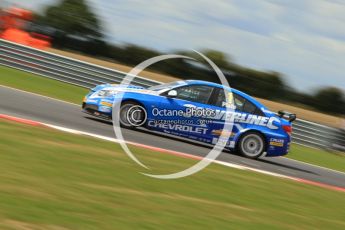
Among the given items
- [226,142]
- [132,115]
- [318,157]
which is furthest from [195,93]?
[318,157]

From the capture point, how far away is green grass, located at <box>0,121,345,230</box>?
5758mm

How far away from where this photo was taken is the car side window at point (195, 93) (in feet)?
44.6

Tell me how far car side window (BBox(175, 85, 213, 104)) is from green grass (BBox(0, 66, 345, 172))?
395cm

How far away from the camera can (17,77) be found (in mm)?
20672

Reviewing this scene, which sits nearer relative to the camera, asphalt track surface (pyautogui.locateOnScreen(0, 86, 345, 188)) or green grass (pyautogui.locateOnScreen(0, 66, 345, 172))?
asphalt track surface (pyautogui.locateOnScreen(0, 86, 345, 188))

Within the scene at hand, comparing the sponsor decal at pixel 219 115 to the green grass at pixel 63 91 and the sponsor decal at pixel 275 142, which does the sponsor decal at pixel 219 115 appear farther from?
the green grass at pixel 63 91

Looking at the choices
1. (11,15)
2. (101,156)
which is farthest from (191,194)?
(11,15)

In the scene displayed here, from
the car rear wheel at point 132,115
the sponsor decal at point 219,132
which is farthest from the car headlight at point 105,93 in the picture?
the sponsor decal at point 219,132

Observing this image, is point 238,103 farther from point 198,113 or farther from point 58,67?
point 58,67

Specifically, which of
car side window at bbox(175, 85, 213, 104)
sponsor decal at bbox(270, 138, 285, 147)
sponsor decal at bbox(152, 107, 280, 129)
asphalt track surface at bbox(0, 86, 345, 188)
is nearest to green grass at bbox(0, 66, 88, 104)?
asphalt track surface at bbox(0, 86, 345, 188)

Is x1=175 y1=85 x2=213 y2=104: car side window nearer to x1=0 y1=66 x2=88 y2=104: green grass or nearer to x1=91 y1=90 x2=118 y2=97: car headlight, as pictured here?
x1=91 y1=90 x2=118 y2=97: car headlight

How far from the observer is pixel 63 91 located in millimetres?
20172

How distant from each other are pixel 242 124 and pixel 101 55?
3440 cm

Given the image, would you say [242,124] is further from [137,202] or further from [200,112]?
[137,202]
